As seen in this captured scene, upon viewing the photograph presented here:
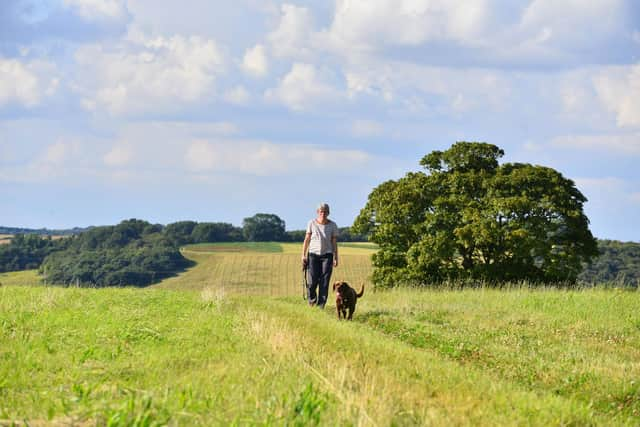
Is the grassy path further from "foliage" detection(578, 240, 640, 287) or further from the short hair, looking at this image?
"foliage" detection(578, 240, 640, 287)

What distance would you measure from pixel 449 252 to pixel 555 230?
5722mm

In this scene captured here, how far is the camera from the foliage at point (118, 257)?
85.2 meters

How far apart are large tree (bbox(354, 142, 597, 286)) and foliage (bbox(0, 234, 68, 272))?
7416 centimetres

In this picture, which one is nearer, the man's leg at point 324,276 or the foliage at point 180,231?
the man's leg at point 324,276

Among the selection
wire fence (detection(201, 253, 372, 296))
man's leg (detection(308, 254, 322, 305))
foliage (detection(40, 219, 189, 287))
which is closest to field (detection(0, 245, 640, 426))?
man's leg (detection(308, 254, 322, 305))

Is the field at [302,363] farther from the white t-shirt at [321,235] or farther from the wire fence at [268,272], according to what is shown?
the wire fence at [268,272]

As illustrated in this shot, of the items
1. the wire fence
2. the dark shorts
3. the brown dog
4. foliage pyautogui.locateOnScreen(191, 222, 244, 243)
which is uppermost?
foliage pyautogui.locateOnScreen(191, 222, 244, 243)

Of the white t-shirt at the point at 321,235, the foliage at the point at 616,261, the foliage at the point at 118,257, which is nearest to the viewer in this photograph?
the white t-shirt at the point at 321,235

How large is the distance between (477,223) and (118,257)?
68222 mm

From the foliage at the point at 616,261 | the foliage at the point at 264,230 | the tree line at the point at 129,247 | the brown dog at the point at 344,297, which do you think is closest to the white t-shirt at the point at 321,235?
the brown dog at the point at 344,297

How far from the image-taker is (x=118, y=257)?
315 ft

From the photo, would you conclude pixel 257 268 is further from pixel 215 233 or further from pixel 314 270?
pixel 314 270

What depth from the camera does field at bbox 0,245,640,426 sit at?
6.09 metres

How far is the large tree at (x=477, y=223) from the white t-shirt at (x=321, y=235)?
759 inches
